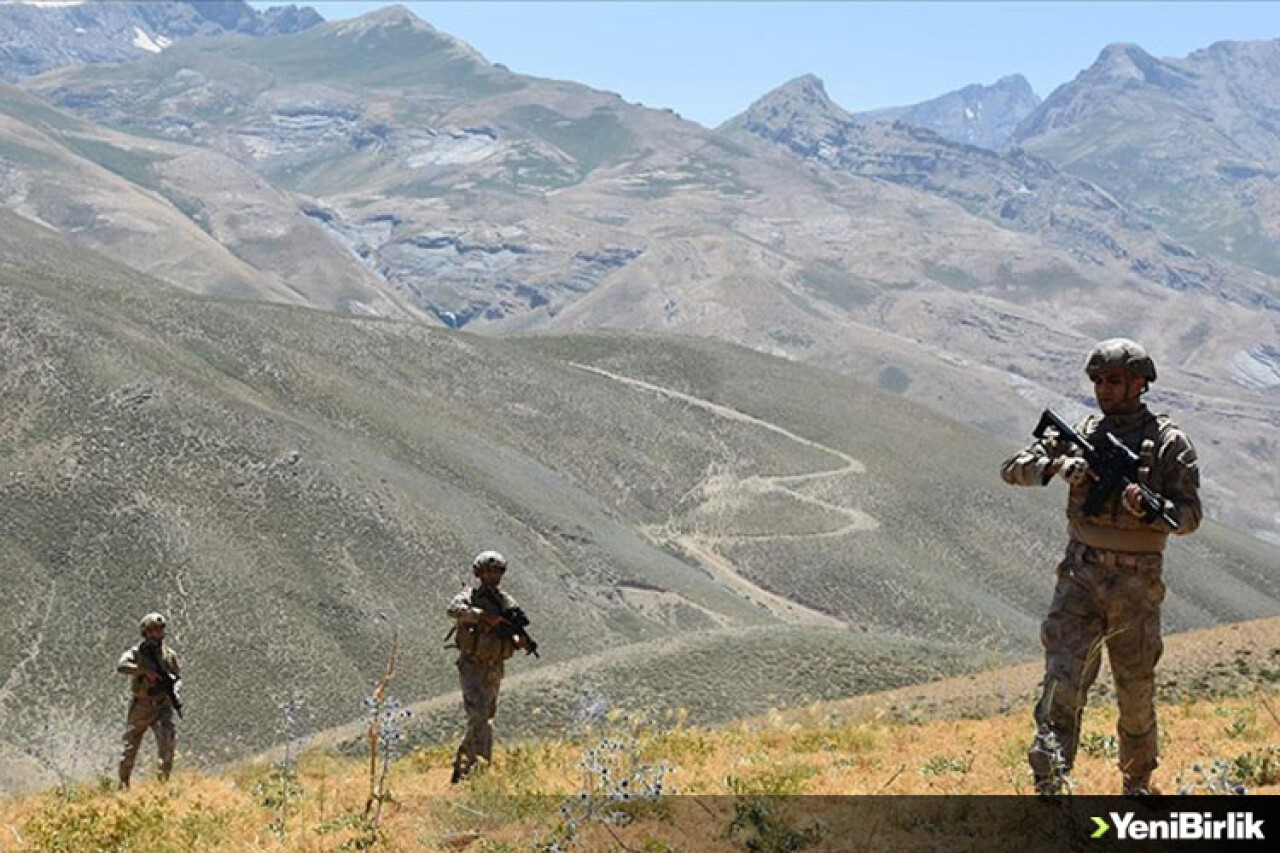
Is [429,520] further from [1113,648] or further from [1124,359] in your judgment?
[1124,359]

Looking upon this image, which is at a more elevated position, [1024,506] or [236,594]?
[1024,506]

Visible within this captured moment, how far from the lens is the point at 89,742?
41500 mm

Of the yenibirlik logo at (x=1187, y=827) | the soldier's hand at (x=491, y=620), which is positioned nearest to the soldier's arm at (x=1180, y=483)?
the yenibirlik logo at (x=1187, y=827)

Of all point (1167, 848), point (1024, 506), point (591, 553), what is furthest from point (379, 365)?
point (1167, 848)

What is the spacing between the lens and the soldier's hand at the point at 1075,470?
8.54 m

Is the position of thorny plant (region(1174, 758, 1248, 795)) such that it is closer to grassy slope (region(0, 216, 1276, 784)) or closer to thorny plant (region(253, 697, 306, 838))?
thorny plant (region(253, 697, 306, 838))

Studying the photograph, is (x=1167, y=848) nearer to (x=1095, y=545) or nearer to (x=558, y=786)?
(x=1095, y=545)

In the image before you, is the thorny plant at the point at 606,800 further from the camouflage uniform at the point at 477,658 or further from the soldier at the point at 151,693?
the soldier at the point at 151,693

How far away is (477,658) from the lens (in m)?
12.9

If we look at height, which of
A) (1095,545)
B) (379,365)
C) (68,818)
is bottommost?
(68,818)

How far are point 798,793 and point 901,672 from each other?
3318 centimetres

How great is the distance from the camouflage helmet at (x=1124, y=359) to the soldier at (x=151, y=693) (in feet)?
39.4

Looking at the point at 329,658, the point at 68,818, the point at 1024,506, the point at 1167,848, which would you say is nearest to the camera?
the point at 1167,848

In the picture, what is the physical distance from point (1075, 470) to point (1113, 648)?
135cm
